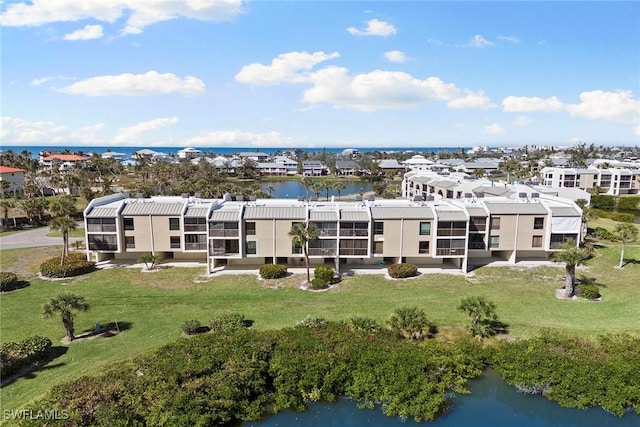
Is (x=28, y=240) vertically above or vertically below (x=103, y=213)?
below

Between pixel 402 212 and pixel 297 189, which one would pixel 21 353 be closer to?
pixel 402 212

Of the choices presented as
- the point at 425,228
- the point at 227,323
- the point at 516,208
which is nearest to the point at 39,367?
the point at 227,323

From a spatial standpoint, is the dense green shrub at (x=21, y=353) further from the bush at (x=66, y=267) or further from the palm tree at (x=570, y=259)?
the palm tree at (x=570, y=259)

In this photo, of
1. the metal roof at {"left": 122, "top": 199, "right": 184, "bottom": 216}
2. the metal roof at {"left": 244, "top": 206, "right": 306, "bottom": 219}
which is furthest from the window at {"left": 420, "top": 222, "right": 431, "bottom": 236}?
the metal roof at {"left": 122, "top": 199, "right": 184, "bottom": 216}

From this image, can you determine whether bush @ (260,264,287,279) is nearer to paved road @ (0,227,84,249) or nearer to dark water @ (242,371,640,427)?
dark water @ (242,371,640,427)

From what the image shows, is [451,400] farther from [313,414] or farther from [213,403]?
[213,403]

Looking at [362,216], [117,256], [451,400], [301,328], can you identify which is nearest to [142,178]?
[117,256]
